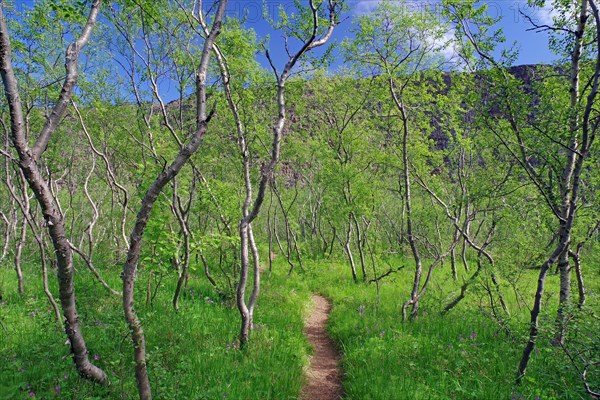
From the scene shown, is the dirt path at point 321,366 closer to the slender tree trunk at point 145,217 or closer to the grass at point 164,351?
the grass at point 164,351

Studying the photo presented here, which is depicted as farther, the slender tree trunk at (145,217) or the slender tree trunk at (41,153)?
the slender tree trunk at (145,217)

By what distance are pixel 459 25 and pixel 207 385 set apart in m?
8.28

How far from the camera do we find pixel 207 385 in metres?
5.44

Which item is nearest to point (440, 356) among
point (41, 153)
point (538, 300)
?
point (538, 300)

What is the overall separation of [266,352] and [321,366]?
135 cm

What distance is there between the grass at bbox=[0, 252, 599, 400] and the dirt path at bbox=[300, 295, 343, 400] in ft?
0.85

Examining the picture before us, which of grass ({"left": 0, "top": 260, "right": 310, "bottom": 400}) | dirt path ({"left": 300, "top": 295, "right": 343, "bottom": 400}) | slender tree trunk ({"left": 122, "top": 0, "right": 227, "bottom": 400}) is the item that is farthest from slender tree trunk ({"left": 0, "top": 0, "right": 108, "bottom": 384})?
dirt path ({"left": 300, "top": 295, "right": 343, "bottom": 400})

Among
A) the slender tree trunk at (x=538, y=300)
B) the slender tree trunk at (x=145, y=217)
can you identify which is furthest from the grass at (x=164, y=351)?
the slender tree trunk at (x=538, y=300)

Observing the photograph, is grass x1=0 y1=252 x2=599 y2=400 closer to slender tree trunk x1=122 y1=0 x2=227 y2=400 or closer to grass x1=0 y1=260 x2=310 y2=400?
grass x1=0 y1=260 x2=310 y2=400

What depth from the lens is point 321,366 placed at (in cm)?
729

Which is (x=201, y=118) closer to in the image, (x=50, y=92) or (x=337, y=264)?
(x=50, y=92)

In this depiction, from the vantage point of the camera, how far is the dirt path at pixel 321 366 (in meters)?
6.16

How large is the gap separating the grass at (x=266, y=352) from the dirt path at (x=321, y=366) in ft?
0.85

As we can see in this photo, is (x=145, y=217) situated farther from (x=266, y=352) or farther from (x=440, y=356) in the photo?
(x=440, y=356)
